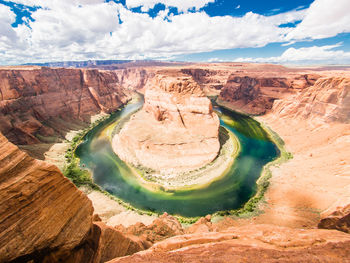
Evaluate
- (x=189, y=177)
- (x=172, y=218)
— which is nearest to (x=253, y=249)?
(x=172, y=218)

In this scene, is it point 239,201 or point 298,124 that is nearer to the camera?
point 239,201

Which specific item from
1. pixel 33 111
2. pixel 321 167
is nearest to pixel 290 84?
pixel 321 167

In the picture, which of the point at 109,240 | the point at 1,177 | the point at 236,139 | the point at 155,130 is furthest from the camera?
the point at 236,139

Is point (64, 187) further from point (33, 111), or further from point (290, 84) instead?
point (290, 84)

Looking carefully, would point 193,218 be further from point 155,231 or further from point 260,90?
point 260,90

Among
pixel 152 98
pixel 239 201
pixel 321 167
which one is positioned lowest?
pixel 239 201

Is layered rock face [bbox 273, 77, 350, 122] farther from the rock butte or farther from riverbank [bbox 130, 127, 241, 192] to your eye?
riverbank [bbox 130, 127, 241, 192]

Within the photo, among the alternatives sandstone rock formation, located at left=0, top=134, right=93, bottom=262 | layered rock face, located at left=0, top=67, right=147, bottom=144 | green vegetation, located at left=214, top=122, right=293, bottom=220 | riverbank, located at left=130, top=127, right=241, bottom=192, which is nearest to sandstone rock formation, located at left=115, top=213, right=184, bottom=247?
sandstone rock formation, located at left=0, top=134, right=93, bottom=262

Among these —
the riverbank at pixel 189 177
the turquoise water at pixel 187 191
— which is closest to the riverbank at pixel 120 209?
the turquoise water at pixel 187 191
